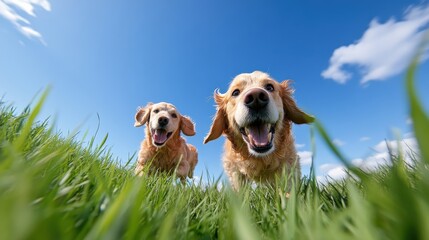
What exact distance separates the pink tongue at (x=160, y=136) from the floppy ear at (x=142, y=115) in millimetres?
852

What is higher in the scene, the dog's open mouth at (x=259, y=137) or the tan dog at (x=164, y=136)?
the tan dog at (x=164, y=136)

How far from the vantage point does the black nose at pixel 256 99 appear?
3.97m

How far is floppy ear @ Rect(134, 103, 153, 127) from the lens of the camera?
8.24 meters

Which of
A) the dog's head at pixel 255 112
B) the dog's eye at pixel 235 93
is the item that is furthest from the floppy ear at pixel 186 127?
the dog's eye at pixel 235 93

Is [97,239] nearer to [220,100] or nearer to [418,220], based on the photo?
[418,220]

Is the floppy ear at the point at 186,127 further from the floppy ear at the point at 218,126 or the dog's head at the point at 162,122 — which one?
the floppy ear at the point at 218,126

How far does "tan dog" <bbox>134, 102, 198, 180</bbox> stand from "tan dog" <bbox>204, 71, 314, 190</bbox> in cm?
262

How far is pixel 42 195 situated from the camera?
0.84 m

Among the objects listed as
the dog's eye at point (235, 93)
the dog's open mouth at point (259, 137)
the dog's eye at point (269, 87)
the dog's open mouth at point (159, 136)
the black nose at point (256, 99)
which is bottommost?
the dog's open mouth at point (259, 137)

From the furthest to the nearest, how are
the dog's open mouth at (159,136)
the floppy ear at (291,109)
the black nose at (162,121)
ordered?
1. the black nose at (162,121)
2. the dog's open mouth at (159,136)
3. the floppy ear at (291,109)

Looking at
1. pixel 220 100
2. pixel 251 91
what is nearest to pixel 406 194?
pixel 251 91

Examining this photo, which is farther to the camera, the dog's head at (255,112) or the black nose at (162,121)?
the black nose at (162,121)

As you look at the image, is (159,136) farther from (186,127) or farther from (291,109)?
(291,109)

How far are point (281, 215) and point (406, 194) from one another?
745mm
